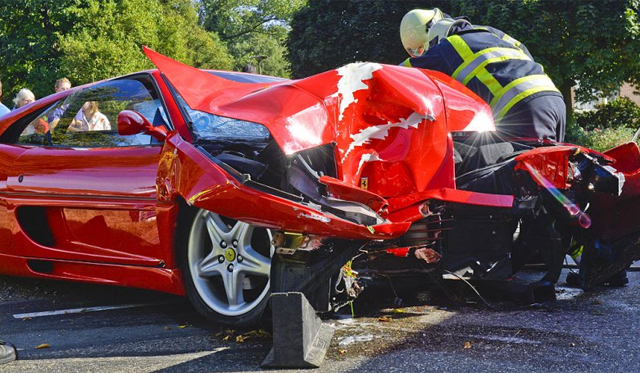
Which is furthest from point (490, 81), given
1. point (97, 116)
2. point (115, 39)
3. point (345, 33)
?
point (115, 39)

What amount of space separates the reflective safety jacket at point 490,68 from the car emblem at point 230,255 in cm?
164

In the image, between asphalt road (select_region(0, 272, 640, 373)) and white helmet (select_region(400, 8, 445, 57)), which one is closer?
asphalt road (select_region(0, 272, 640, 373))

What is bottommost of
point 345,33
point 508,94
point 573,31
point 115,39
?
point 508,94

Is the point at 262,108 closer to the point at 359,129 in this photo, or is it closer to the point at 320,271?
the point at 359,129

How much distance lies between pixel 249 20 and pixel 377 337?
61281mm

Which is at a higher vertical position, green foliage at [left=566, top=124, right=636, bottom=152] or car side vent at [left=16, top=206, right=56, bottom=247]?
car side vent at [left=16, top=206, right=56, bottom=247]

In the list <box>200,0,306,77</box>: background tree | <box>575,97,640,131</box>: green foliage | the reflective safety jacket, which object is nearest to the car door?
the reflective safety jacket

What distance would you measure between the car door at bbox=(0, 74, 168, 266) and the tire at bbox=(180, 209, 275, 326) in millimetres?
263

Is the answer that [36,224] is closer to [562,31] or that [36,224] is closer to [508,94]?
[508,94]

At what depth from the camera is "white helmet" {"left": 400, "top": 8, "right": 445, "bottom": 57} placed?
18.6 feet

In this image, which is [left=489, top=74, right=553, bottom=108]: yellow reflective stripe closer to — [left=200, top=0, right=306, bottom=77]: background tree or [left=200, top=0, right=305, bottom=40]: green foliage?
[left=200, top=0, right=306, bottom=77]: background tree

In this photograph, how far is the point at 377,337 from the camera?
3795 millimetres

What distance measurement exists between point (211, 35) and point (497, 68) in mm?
50144

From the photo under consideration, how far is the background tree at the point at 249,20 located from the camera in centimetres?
6178
